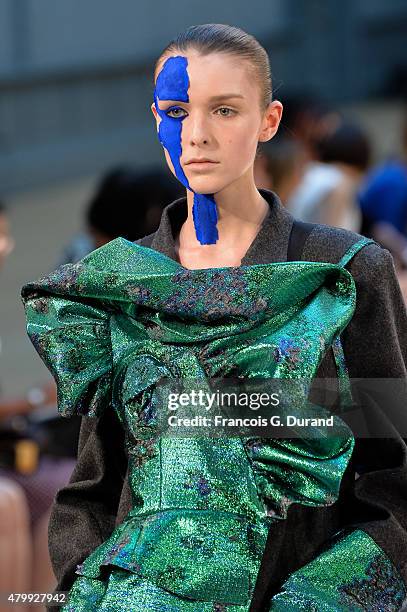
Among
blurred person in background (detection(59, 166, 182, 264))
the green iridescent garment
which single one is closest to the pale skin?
the green iridescent garment

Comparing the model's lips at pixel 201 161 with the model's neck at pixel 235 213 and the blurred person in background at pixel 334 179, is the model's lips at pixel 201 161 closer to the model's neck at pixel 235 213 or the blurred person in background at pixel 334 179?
the model's neck at pixel 235 213

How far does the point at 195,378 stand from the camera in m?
1.73

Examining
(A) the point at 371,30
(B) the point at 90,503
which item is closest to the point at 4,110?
(A) the point at 371,30

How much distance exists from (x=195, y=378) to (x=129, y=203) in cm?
218

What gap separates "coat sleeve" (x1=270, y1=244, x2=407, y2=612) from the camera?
5.74ft

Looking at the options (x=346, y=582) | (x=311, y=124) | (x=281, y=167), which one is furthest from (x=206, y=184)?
(x=311, y=124)

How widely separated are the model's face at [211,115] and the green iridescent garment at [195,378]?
0.47 feet

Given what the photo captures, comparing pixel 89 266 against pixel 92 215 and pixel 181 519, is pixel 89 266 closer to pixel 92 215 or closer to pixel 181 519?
pixel 181 519

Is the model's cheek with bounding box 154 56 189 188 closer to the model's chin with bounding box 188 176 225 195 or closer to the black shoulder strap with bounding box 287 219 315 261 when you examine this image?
the model's chin with bounding box 188 176 225 195

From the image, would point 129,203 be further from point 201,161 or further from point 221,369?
point 221,369

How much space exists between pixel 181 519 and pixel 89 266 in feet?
1.22

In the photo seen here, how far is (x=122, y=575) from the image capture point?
65.1 inches

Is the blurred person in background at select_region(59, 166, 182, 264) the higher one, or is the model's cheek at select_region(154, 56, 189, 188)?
the model's cheek at select_region(154, 56, 189, 188)

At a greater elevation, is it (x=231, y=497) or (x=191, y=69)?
(x=191, y=69)
